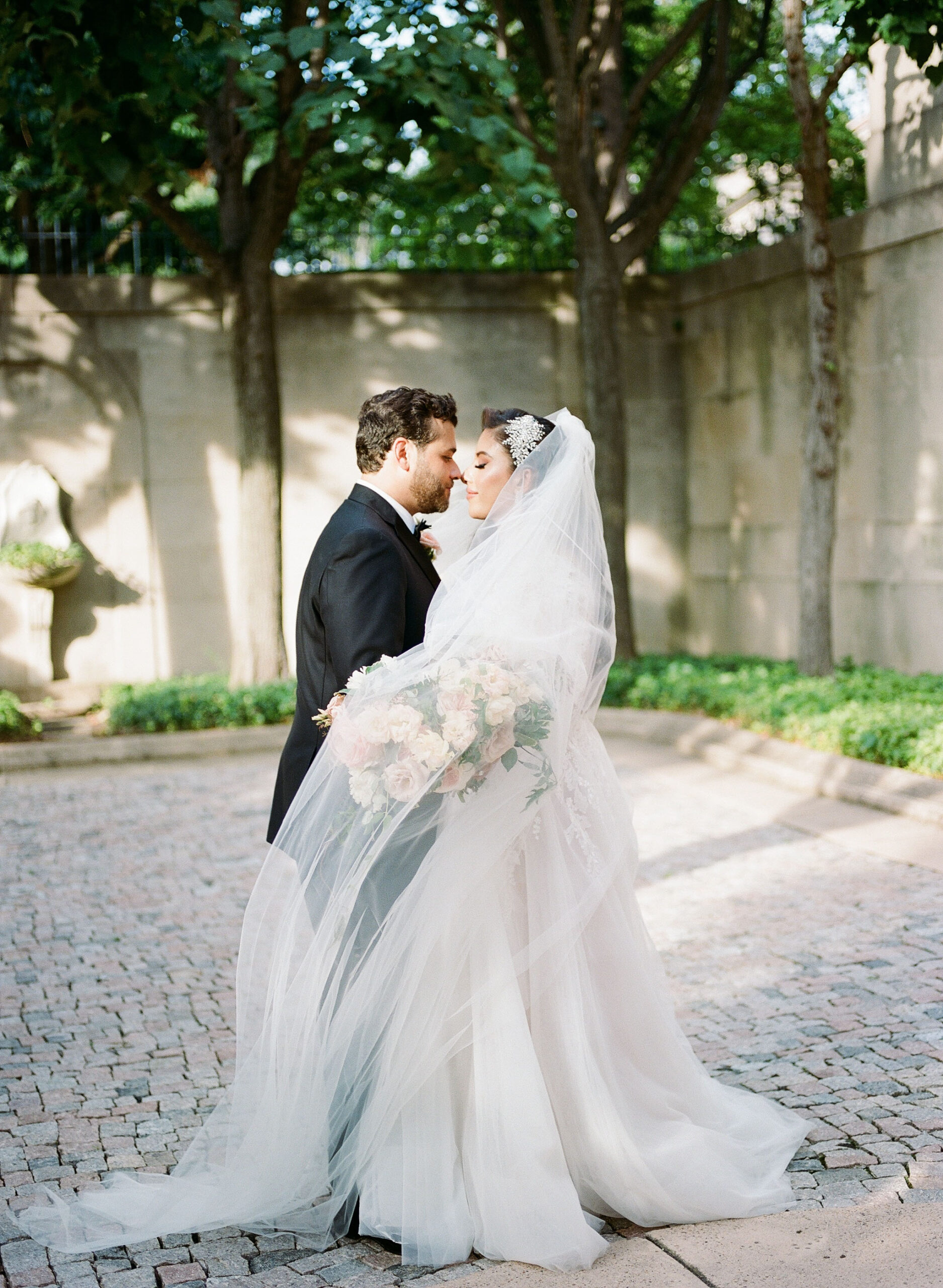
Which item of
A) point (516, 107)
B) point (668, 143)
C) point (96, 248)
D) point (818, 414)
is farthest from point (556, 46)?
point (96, 248)

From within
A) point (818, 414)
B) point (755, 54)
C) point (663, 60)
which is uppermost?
point (755, 54)

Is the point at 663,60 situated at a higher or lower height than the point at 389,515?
higher

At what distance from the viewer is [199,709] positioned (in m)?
11.2

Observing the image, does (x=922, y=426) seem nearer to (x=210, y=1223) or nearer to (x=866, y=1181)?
(x=866, y=1181)

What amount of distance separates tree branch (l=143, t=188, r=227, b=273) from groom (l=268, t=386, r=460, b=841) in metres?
8.58

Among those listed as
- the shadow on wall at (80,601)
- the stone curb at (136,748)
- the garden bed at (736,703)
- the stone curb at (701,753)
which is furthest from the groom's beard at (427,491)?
the shadow on wall at (80,601)

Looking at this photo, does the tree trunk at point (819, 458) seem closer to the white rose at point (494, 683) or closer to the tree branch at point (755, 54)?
the tree branch at point (755, 54)

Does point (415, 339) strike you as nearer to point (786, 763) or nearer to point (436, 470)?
point (786, 763)

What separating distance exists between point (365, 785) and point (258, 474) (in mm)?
9187

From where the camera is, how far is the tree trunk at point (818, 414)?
980 cm

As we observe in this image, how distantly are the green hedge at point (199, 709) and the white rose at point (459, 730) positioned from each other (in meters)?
8.14

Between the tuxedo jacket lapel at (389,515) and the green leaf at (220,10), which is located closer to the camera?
the tuxedo jacket lapel at (389,515)

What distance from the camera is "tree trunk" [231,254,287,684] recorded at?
1188 cm

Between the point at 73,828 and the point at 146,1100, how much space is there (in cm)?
438
